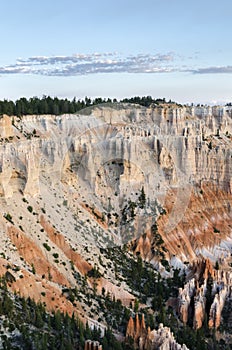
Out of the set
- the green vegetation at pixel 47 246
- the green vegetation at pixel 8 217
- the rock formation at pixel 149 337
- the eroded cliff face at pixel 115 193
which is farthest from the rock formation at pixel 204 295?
the green vegetation at pixel 8 217

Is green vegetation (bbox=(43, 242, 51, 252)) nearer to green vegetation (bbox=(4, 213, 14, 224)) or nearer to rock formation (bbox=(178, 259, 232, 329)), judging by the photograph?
green vegetation (bbox=(4, 213, 14, 224))

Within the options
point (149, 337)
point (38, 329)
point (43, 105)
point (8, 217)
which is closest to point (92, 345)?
point (38, 329)

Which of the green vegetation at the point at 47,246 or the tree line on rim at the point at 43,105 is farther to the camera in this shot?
the tree line on rim at the point at 43,105

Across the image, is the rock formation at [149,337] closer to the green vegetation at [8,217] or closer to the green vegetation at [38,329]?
the green vegetation at [38,329]

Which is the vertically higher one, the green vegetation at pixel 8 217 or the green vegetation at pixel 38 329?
the green vegetation at pixel 8 217

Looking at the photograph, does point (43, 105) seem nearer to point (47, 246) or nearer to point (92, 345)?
point (47, 246)

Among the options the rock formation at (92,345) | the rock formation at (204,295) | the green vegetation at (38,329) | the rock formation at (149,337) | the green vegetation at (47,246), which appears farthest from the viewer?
the rock formation at (204,295)

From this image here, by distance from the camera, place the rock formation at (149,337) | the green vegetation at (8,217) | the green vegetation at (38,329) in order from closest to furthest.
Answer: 1. the green vegetation at (38,329)
2. the rock formation at (149,337)
3. the green vegetation at (8,217)

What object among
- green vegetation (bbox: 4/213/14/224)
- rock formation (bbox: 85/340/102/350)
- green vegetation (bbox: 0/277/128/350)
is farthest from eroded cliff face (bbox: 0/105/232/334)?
rock formation (bbox: 85/340/102/350)

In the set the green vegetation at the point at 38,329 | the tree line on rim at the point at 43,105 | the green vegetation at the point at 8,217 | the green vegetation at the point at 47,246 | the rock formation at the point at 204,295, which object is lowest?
the rock formation at the point at 204,295

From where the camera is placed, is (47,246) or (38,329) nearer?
(38,329)
